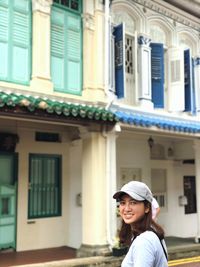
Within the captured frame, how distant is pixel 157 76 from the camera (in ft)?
42.3

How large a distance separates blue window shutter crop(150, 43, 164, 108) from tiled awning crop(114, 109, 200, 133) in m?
0.54

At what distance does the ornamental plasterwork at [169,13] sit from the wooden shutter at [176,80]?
108 cm

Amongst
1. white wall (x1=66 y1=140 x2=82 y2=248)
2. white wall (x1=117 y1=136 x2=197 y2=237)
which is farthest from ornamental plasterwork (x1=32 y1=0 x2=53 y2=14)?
white wall (x1=117 y1=136 x2=197 y2=237)

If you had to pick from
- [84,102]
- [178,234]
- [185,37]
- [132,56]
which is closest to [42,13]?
[84,102]

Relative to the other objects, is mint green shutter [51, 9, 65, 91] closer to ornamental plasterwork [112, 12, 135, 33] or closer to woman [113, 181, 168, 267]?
ornamental plasterwork [112, 12, 135, 33]

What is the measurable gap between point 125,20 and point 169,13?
1795 millimetres

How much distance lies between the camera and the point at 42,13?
10250 mm

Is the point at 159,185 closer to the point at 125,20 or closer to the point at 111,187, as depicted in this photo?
the point at 111,187

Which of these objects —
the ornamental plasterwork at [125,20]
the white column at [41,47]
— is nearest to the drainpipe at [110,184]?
the white column at [41,47]

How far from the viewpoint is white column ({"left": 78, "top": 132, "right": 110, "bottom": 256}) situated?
1028 centimetres

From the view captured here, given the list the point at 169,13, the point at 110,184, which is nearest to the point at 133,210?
the point at 110,184

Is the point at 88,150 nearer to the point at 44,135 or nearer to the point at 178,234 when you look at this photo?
the point at 44,135

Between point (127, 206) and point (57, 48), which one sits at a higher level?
point (57, 48)

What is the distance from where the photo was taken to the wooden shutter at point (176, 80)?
13.2m
